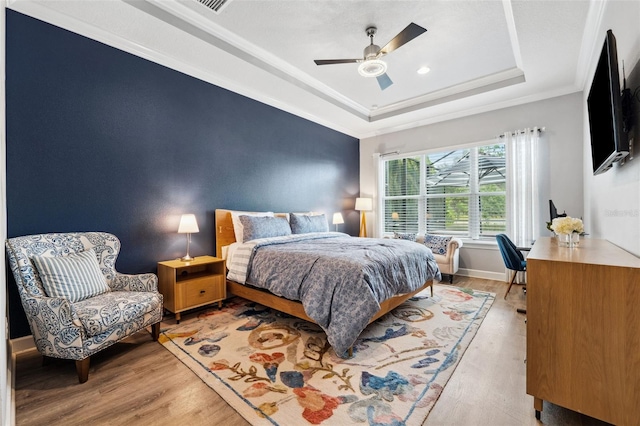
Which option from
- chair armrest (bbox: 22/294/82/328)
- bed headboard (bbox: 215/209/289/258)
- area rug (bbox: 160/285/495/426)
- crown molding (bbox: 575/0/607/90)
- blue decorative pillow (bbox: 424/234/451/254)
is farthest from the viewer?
blue decorative pillow (bbox: 424/234/451/254)

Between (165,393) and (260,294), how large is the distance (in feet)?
4.21

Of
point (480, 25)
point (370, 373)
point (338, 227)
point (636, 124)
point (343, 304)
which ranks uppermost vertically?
point (480, 25)

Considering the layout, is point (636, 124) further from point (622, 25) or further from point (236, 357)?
point (236, 357)

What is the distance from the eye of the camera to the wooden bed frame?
258cm

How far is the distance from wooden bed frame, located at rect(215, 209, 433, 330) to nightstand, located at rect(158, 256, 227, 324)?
0.22 meters

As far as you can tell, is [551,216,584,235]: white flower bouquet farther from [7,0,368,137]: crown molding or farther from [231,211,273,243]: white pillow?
[7,0,368,137]: crown molding

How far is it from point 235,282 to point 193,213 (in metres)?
0.98

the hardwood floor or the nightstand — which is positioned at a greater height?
the nightstand

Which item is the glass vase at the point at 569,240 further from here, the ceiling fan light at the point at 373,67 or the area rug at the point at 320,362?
the ceiling fan light at the point at 373,67

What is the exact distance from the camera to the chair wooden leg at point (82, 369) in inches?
72.8

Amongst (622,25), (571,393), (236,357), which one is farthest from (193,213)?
(622,25)

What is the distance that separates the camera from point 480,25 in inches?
109

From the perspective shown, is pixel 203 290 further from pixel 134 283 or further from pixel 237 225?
pixel 237 225

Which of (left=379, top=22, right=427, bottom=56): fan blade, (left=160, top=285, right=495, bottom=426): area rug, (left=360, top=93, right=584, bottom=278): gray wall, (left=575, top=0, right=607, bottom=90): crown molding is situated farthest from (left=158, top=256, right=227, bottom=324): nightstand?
(left=575, top=0, right=607, bottom=90): crown molding
